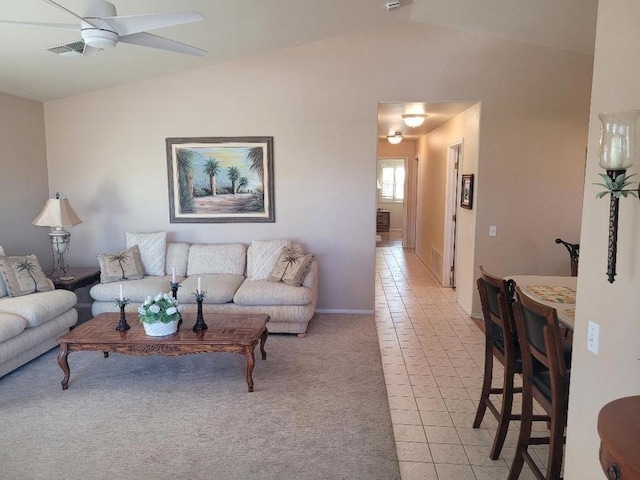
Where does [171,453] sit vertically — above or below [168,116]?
below

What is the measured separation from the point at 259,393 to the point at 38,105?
174 inches

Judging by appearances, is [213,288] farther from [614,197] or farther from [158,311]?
[614,197]

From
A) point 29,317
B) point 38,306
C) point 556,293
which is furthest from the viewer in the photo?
point 38,306

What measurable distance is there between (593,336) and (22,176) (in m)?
5.64

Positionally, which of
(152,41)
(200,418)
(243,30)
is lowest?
(200,418)

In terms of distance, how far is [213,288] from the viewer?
15.1 feet

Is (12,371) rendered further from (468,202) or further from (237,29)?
(468,202)

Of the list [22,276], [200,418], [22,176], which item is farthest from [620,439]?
[22,176]

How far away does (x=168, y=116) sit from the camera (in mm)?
5316

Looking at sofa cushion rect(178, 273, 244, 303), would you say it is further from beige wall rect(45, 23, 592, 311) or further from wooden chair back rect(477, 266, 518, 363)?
wooden chair back rect(477, 266, 518, 363)

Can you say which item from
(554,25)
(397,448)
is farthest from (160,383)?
(554,25)

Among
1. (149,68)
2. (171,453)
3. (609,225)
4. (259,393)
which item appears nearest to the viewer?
(609,225)

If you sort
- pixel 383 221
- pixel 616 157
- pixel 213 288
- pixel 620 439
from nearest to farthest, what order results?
pixel 620 439, pixel 616 157, pixel 213 288, pixel 383 221

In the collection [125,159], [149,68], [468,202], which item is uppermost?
[149,68]
